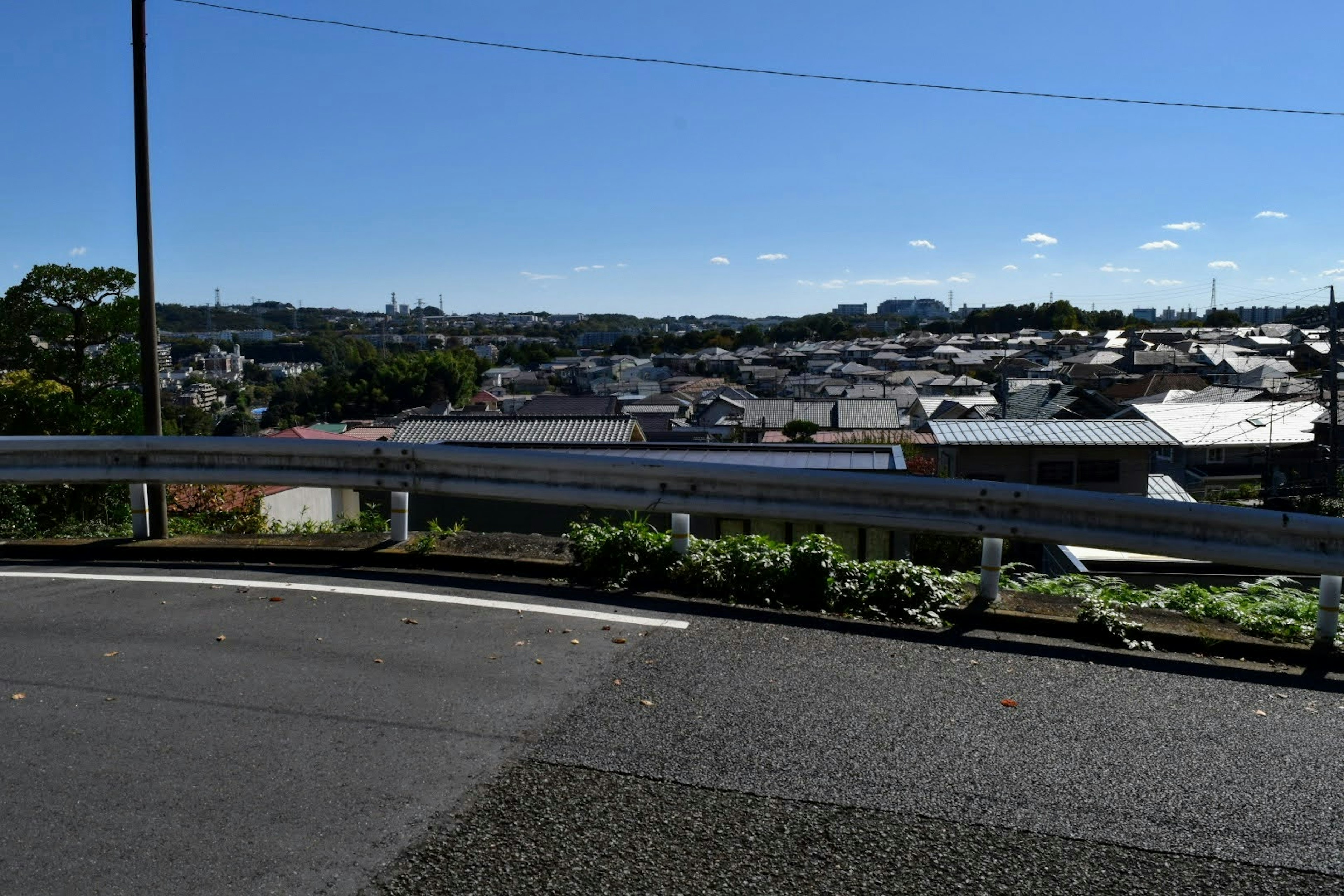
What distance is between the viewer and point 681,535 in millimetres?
5898

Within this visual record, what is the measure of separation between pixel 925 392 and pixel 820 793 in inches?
3187

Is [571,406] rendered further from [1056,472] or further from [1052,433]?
[1056,472]

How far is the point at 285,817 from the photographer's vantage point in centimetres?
316

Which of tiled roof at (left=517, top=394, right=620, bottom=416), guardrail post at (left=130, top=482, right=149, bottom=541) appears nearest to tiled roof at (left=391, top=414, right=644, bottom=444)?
guardrail post at (left=130, top=482, right=149, bottom=541)

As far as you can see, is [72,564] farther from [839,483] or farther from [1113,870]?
[1113,870]

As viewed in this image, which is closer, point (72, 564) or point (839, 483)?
point (839, 483)

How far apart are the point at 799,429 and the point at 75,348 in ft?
120

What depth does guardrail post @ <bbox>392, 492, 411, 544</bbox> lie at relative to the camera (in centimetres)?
660

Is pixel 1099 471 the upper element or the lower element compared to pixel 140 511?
lower

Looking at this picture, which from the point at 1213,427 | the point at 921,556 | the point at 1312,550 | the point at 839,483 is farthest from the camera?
the point at 1213,427

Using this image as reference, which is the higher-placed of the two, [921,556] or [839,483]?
[839,483]

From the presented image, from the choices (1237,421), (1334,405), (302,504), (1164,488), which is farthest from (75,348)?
(1237,421)

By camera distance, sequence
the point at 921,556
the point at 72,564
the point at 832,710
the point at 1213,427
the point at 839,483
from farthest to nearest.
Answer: the point at 1213,427
the point at 921,556
the point at 72,564
the point at 839,483
the point at 832,710

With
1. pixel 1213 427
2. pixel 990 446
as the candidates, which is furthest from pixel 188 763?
pixel 1213 427
